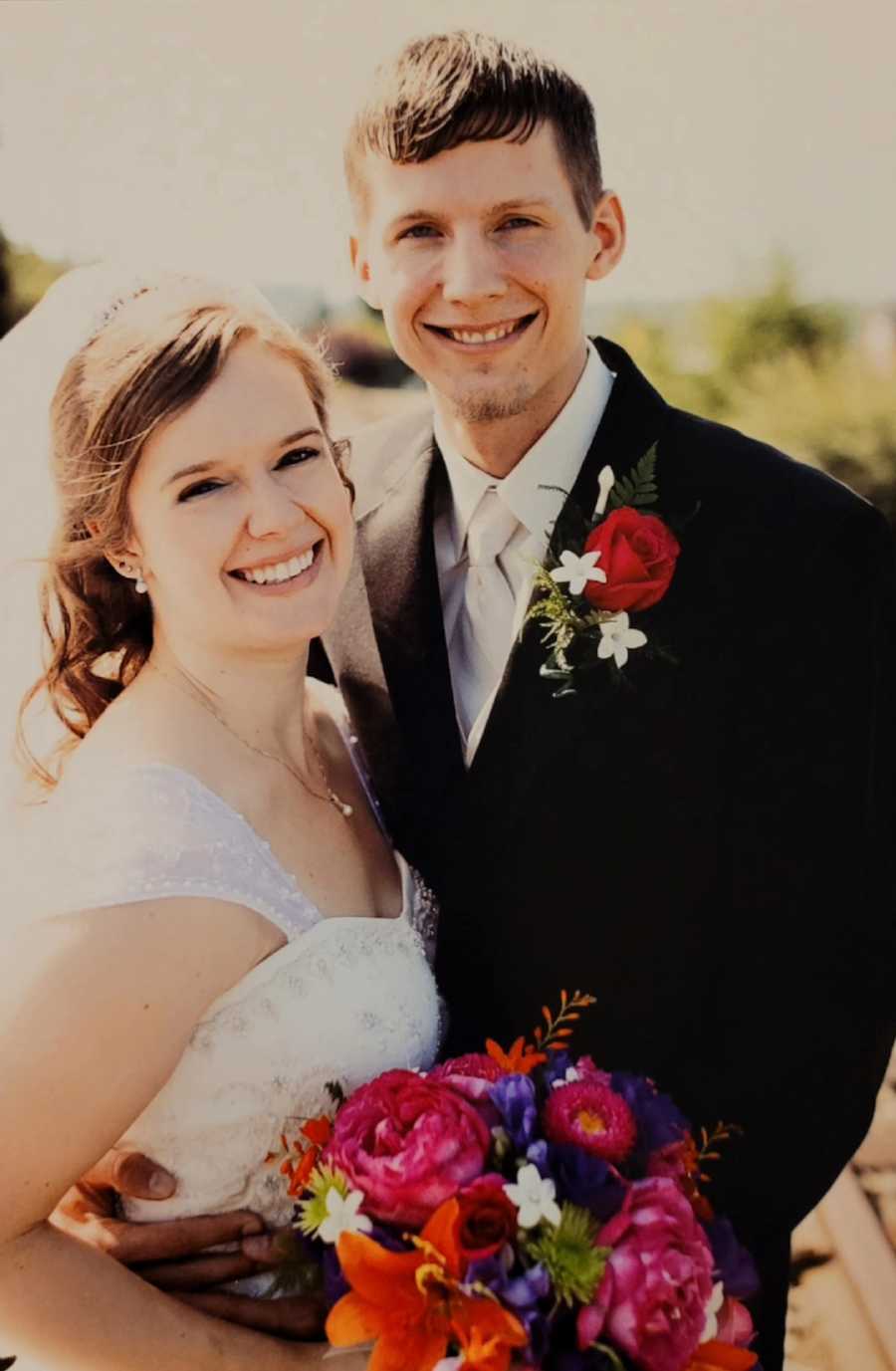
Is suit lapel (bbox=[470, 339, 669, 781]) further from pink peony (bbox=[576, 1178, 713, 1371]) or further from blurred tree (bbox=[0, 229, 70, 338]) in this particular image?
blurred tree (bbox=[0, 229, 70, 338])

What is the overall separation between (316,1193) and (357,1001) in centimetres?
43

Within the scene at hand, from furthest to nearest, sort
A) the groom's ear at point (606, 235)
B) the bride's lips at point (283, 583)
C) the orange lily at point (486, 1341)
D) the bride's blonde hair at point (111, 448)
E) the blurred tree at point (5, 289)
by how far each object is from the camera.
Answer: the blurred tree at point (5, 289) < the groom's ear at point (606, 235) < the bride's lips at point (283, 583) < the bride's blonde hair at point (111, 448) < the orange lily at point (486, 1341)

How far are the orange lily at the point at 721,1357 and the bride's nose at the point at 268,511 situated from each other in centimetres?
141

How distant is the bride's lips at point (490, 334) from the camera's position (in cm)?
281

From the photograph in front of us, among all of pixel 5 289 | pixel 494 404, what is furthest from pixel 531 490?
pixel 5 289

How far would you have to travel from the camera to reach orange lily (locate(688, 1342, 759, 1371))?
1910 millimetres

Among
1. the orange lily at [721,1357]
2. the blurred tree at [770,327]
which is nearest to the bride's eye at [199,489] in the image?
the orange lily at [721,1357]

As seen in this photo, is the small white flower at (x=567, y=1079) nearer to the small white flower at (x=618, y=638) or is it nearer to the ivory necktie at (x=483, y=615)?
the small white flower at (x=618, y=638)

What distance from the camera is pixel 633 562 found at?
247cm

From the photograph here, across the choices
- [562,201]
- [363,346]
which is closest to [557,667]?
[562,201]

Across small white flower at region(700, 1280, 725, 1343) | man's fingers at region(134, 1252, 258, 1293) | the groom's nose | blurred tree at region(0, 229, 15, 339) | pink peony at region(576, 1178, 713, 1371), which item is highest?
blurred tree at region(0, 229, 15, 339)

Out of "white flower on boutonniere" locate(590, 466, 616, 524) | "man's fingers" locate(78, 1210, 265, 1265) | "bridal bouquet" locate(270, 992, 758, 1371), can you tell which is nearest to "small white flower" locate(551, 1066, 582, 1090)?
"bridal bouquet" locate(270, 992, 758, 1371)

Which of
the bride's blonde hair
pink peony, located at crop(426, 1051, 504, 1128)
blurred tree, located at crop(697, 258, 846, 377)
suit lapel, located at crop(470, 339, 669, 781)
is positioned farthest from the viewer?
blurred tree, located at crop(697, 258, 846, 377)

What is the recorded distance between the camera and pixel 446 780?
268cm
